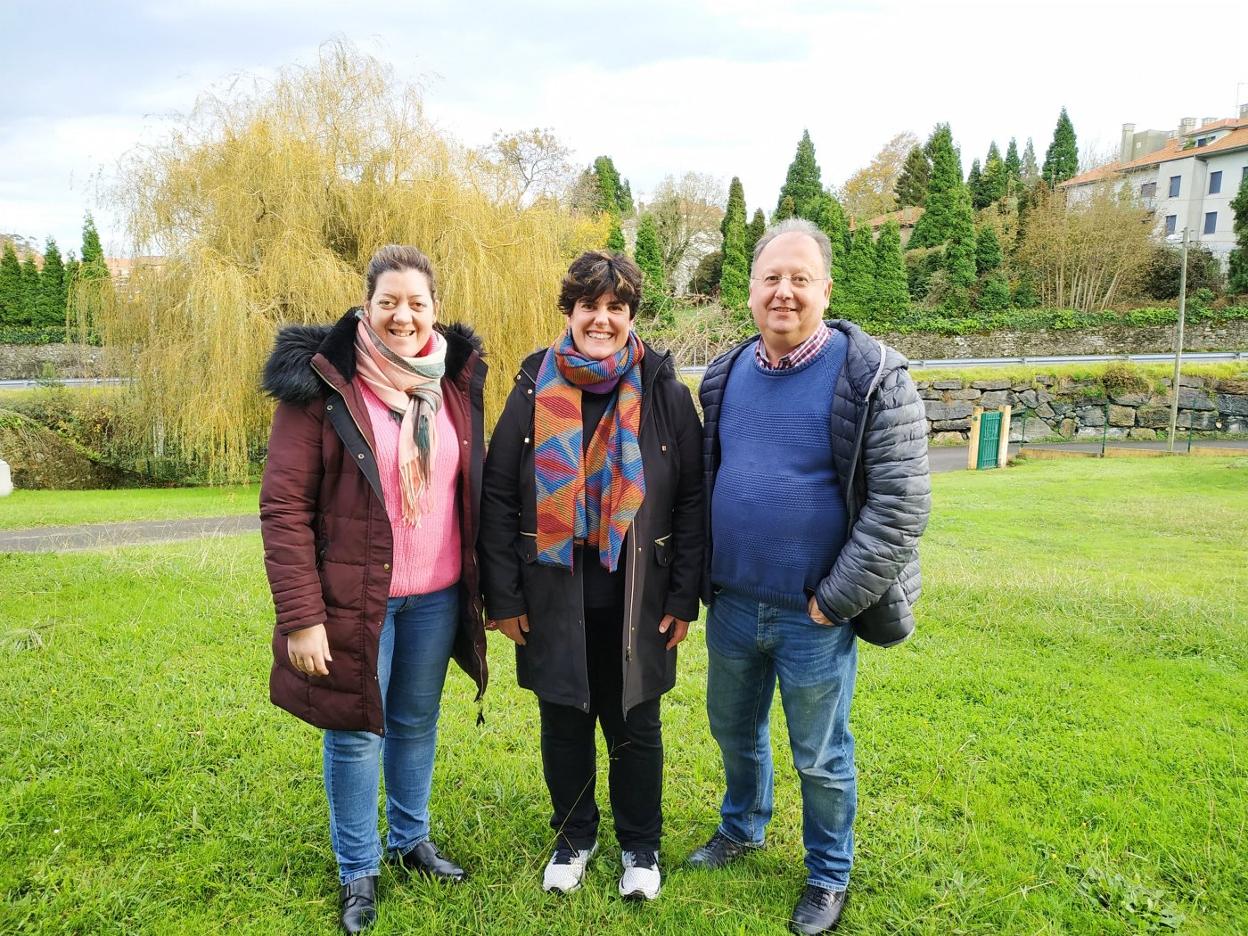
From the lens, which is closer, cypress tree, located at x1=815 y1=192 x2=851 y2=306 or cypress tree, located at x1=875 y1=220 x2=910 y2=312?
cypress tree, located at x1=875 y1=220 x2=910 y2=312

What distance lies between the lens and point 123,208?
39.4 feet

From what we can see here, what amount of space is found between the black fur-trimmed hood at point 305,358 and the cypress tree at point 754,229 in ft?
101

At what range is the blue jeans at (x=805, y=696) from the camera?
7.29 ft

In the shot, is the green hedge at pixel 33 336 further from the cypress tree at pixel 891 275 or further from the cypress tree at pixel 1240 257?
the cypress tree at pixel 1240 257

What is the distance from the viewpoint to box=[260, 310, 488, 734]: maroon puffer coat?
208 centimetres

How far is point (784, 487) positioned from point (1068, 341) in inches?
1176

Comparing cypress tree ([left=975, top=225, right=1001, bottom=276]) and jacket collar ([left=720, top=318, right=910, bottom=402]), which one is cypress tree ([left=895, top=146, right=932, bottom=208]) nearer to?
cypress tree ([left=975, top=225, right=1001, bottom=276])

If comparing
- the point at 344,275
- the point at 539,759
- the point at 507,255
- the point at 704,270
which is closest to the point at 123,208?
the point at 344,275

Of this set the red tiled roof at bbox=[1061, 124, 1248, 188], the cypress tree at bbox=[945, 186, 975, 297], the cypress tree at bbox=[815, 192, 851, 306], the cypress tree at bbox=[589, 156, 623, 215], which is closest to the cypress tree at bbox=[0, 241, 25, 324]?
the cypress tree at bbox=[589, 156, 623, 215]

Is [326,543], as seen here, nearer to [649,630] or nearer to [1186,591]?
[649,630]

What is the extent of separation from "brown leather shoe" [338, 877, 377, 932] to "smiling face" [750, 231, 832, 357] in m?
2.05

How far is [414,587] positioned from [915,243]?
118ft

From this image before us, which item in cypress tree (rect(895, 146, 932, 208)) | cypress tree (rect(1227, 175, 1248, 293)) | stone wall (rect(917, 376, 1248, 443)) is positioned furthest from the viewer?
cypress tree (rect(895, 146, 932, 208))

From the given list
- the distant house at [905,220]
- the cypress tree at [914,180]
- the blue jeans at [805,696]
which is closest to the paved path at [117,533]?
the blue jeans at [805,696]
